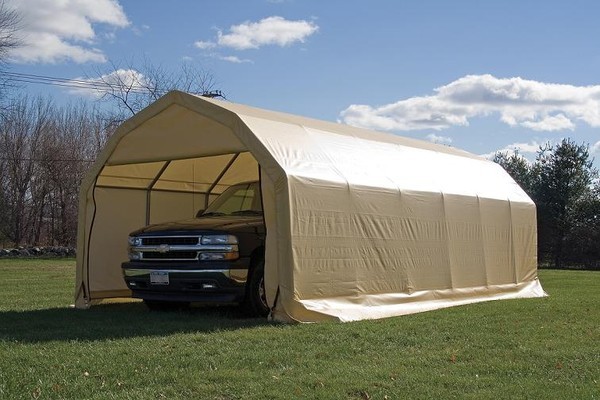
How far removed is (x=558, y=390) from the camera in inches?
229

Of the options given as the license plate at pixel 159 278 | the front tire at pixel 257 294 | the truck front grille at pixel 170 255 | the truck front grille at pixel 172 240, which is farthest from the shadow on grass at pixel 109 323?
the truck front grille at pixel 172 240

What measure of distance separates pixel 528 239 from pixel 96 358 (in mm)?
11418

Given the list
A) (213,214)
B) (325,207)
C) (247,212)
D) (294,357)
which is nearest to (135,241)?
(213,214)

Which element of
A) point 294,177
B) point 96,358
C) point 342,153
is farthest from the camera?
point 342,153

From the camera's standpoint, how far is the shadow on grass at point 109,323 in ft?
26.8

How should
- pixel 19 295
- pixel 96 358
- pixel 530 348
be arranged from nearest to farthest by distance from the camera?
pixel 96 358, pixel 530 348, pixel 19 295

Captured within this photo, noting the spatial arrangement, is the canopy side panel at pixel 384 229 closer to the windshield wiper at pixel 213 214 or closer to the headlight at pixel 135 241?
the windshield wiper at pixel 213 214

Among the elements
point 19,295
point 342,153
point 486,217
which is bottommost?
point 19,295

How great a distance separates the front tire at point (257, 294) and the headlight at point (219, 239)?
51cm

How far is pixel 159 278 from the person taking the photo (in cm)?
1019

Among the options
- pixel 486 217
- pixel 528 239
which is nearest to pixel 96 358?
pixel 486 217

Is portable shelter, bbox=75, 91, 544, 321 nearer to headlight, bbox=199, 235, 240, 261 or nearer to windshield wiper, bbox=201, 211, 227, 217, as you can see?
headlight, bbox=199, 235, 240, 261

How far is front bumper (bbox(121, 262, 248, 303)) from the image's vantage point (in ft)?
32.0

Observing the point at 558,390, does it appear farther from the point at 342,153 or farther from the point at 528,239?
the point at 528,239
